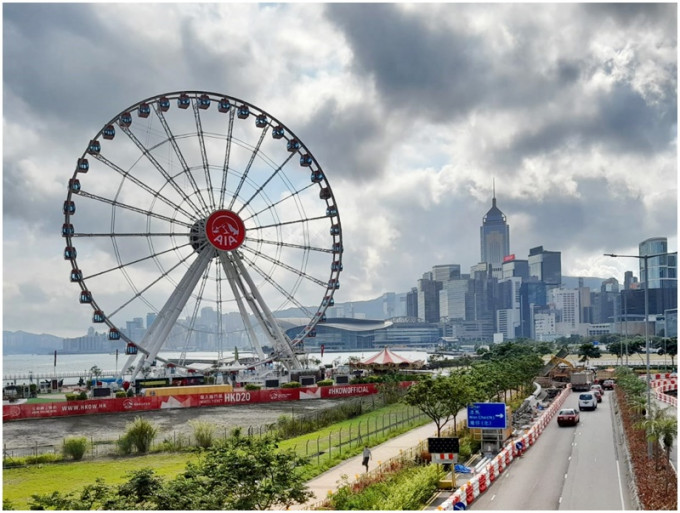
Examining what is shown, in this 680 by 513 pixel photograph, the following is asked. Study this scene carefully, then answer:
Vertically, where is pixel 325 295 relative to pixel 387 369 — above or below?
above

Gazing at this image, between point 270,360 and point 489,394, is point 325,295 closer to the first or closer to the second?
point 270,360

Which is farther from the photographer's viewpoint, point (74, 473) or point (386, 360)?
point (386, 360)

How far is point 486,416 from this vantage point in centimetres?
3781

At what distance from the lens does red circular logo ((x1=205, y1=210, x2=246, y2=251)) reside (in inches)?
2768

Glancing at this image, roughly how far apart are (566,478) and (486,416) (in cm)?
762

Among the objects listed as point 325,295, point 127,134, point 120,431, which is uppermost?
point 127,134

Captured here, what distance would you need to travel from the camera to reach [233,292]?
73000mm

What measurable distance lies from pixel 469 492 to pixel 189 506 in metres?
11.6

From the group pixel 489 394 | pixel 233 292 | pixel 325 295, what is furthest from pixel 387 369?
pixel 489 394

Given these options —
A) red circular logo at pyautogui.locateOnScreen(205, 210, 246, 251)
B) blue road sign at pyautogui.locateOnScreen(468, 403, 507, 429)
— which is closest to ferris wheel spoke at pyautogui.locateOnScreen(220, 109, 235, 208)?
red circular logo at pyautogui.locateOnScreen(205, 210, 246, 251)

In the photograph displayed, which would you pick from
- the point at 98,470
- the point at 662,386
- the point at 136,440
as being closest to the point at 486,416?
the point at 136,440

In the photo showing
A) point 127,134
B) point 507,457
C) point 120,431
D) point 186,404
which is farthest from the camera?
point 127,134

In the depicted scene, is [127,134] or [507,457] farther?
[127,134]

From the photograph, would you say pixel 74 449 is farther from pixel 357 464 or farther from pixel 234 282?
pixel 234 282
